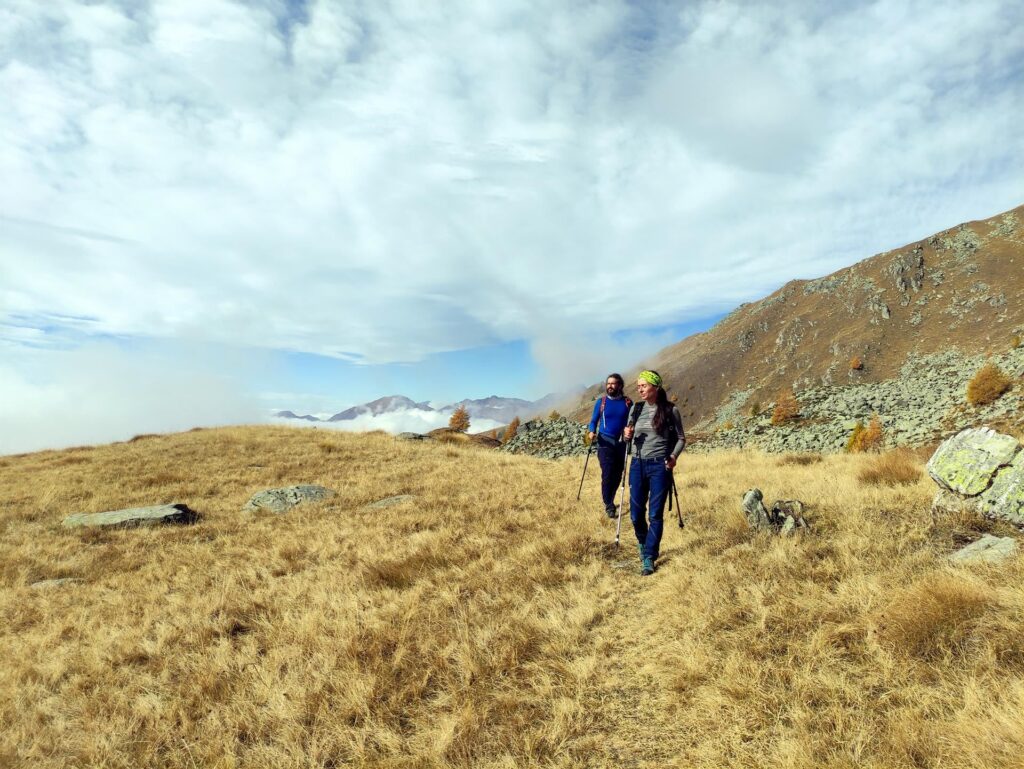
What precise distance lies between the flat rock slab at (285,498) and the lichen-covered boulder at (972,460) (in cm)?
1461

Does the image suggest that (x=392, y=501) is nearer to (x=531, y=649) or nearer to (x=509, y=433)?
(x=531, y=649)

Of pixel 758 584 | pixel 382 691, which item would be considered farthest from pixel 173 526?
pixel 758 584

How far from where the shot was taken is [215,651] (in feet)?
18.5

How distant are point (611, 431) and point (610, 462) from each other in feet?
2.37

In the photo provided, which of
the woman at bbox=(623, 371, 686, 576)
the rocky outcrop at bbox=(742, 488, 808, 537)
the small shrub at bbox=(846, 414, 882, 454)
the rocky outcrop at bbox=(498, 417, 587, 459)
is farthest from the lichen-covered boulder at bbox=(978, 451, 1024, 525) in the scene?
the rocky outcrop at bbox=(498, 417, 587, 459)

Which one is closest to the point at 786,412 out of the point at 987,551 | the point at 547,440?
the point at 547,440

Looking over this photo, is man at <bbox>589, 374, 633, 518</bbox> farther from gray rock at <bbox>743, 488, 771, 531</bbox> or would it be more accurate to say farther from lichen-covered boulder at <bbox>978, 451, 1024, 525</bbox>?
lichen-covered boulder at <bbox>978, 451, 1024, 525</bbox>

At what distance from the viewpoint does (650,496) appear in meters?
7.30

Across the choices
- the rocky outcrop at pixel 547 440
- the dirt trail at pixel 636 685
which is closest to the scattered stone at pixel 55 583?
the dirt trail at pixel 636 685

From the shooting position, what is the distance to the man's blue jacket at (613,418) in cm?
1019

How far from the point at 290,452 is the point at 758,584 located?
21632mm

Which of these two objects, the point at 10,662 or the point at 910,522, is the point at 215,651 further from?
the point at 910,522

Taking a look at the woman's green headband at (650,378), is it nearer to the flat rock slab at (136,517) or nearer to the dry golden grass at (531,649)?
the dry golden grass at (531,649)

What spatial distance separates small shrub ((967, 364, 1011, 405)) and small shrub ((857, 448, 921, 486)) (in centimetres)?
5979
